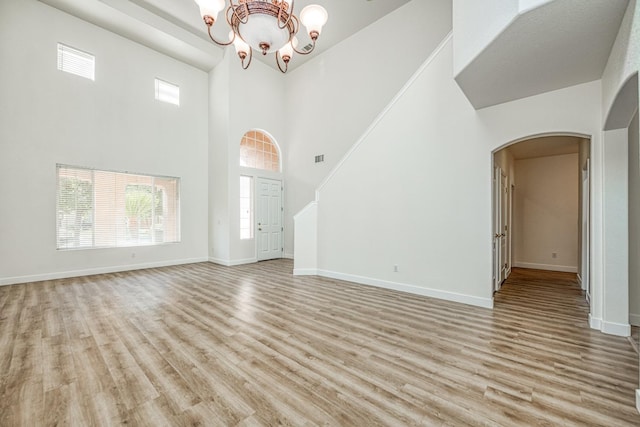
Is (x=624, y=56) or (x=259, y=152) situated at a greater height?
(x=259, y=152)

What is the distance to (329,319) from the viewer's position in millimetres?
3508

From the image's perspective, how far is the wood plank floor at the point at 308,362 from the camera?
6.00 ft

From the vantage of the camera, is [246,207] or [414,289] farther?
[246,207]

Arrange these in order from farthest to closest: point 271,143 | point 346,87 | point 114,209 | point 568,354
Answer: point 271,143, point 346,87, point 114,209, point 568,354

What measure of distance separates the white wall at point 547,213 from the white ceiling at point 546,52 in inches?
186

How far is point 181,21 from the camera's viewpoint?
676 centimetres

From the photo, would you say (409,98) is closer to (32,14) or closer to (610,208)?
(610,208)

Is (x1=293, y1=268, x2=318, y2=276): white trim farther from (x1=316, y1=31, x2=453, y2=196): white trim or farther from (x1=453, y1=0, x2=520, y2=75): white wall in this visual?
(x1=453, y1=0, x2=520, y2=75): white wall

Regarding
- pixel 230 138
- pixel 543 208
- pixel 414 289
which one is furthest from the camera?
pixel 230 138

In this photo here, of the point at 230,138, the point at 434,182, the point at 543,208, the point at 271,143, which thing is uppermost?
the point at 271,143

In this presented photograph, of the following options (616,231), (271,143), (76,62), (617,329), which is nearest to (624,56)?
(616,231)

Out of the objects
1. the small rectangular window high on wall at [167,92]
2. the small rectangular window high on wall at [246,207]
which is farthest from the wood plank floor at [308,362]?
the small rectangular window high on wall at [167,92]

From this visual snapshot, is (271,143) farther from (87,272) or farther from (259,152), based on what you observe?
(87,272)

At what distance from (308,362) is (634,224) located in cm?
428
